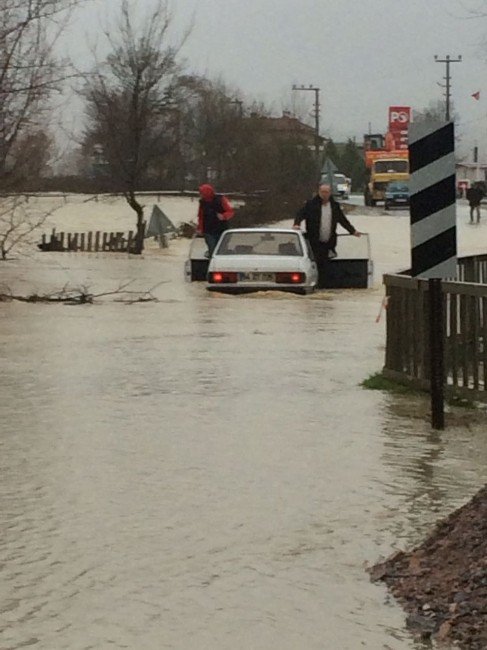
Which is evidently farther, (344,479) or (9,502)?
(344,479)

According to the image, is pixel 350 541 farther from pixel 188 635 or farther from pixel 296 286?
pixel 296 286

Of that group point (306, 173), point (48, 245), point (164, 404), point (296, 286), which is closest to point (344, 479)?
point (164, 404)

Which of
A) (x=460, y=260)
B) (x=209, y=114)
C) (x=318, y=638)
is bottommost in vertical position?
(x=318, y=638)

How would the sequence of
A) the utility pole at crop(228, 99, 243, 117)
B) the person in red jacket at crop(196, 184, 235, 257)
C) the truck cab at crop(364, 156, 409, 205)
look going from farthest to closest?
1. the utility pole at crop(228, 99, 243, 117)
2. the truck cab at crop(364, 156, 409, 205)
3. the person in red jacket at crop(196, 184, 235, 257)

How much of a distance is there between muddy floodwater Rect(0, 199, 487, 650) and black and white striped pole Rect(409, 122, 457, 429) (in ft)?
3.93

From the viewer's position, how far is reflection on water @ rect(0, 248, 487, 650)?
5.67 m

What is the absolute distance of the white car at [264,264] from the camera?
23188 millimetres

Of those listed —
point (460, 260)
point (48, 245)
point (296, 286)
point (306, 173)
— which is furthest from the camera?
point (306, 173)

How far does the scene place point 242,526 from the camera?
729 centimetres

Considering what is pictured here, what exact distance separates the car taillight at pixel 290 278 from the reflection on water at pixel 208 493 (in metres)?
7.08

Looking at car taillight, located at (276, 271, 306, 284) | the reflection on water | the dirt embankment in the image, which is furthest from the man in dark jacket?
the dirt embankment

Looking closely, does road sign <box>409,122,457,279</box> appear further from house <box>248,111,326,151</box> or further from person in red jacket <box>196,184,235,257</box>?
house <box>248,111,326,151</box>

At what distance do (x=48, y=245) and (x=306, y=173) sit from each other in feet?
149

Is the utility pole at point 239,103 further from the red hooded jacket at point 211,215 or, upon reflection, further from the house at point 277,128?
the red hooded jacket at point 211,215
